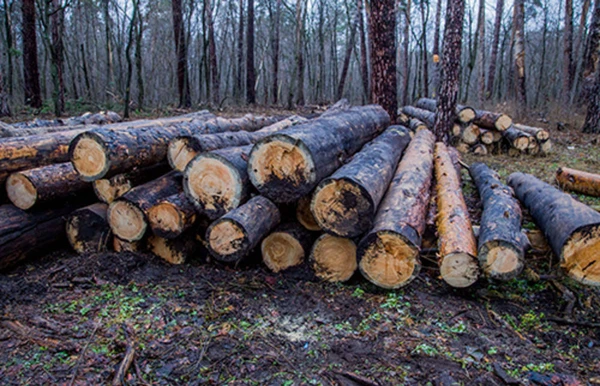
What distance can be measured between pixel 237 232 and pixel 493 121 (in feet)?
27.6

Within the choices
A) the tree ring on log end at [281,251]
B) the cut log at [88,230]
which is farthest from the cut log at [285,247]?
the cut log at [88,230]

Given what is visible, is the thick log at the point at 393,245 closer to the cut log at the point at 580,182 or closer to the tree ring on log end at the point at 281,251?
the tree ring on log end at the point at 281,251

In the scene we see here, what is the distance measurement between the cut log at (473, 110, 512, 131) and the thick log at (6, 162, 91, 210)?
9112mm

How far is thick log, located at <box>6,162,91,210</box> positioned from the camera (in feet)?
12.3

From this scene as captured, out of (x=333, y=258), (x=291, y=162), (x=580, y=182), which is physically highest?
(x=291, y=162)

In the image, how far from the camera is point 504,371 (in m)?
2.31

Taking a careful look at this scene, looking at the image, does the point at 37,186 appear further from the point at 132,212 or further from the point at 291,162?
the point at 291,162

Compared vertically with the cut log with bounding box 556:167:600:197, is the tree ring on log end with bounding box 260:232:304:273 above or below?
below

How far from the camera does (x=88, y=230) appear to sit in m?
3.92

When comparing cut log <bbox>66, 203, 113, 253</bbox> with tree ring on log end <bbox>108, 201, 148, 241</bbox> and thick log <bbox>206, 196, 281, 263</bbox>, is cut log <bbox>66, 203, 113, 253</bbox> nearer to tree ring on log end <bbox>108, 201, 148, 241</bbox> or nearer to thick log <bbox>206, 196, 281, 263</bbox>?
tree ring on log end <bbox>108, 201, 148, 241</bbox>

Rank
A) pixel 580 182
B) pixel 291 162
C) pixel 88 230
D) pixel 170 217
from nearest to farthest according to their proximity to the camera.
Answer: pixel 291 162
pixel 170 217
pixel 88 230
pixel 580 182

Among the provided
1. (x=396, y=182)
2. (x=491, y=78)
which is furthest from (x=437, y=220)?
(x=491, y=78)

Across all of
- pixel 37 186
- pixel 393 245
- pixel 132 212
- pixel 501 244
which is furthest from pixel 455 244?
pixel 37 186

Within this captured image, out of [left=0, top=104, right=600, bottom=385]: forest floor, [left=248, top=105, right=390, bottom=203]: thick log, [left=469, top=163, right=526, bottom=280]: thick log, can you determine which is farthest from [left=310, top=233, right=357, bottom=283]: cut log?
[left=469, top=163, right=526, bottom=280]: thick log
